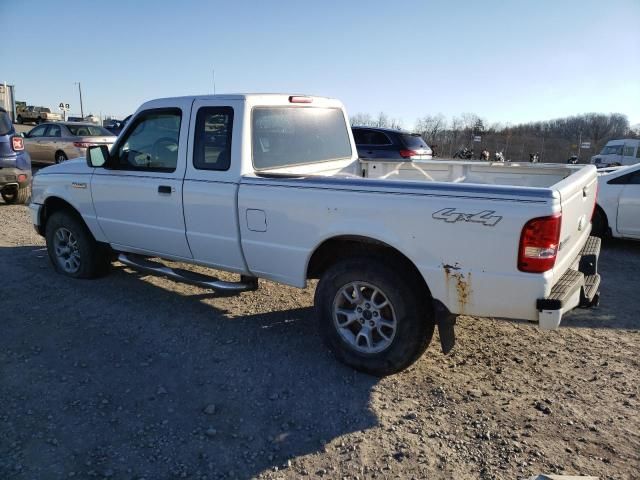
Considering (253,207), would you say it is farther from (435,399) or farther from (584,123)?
(584,123)

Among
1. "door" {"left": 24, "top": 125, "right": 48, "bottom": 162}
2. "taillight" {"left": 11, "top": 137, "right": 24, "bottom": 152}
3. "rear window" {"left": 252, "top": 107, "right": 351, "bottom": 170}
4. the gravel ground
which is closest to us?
the gravel ground

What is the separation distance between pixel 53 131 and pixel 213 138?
1411 cm

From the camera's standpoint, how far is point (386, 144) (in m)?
11.7

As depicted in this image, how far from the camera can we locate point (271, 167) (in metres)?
4.11

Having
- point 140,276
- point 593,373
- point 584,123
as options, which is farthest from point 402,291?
point 584,123

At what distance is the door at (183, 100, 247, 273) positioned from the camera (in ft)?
12.6

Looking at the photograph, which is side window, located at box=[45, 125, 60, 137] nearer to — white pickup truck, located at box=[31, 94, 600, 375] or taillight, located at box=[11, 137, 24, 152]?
taillight, located at box=[11, 137, 24, 152]

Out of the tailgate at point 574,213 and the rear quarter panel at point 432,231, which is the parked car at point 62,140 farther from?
the tailgate at point 574,213

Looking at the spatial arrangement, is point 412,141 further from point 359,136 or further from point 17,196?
point 17,196

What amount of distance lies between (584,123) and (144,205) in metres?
87.5

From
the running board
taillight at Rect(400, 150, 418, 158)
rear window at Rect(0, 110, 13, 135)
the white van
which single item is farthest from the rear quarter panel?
the white van

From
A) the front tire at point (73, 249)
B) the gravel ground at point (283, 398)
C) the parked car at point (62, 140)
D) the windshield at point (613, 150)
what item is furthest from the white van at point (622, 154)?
the front tire at point (73, 249)

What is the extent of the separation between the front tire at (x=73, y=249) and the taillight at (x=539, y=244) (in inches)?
173

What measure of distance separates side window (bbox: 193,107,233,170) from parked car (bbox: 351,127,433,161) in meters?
7.72
